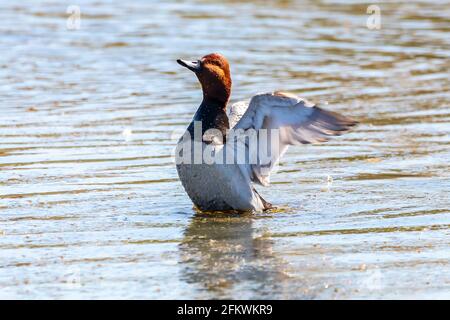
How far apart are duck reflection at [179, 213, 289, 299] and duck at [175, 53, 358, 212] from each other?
0.17 metres

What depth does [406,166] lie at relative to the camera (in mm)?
9156

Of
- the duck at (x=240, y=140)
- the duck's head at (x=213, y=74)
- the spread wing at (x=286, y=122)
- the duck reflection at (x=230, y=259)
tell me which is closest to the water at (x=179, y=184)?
the duck reflection at (x=230, y=259)

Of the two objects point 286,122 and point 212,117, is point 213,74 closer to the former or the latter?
point 212,117

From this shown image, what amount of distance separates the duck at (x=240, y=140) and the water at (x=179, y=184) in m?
0.17

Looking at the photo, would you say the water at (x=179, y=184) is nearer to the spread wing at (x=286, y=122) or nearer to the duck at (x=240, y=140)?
the duck at (x=240, y=140)

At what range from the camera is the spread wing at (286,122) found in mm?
7473

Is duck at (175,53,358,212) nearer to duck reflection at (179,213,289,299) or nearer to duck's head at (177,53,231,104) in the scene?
duck's head at (177,53,231,104)

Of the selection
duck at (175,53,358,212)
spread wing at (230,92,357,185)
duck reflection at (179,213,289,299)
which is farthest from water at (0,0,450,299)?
spread wing at (230,92,357,185)

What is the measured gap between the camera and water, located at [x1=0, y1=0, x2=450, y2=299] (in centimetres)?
629

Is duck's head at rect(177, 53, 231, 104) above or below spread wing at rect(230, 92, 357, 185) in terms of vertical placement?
above

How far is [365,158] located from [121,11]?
11013 mm

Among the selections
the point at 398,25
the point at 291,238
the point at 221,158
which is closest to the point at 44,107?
the point at 221,158

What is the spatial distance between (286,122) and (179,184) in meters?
1.47
